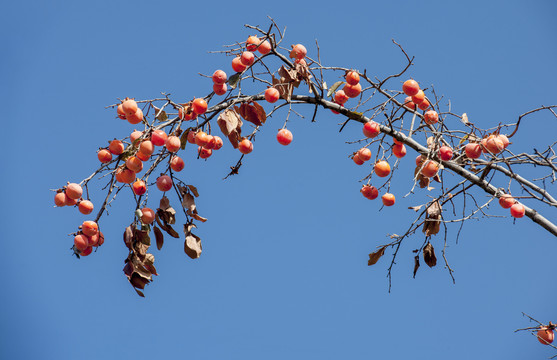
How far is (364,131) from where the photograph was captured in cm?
269

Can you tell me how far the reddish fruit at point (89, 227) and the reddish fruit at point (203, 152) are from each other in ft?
1.83

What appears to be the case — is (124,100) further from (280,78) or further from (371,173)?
(371,173)

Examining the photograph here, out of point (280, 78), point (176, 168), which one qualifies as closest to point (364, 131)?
point (280, 78)

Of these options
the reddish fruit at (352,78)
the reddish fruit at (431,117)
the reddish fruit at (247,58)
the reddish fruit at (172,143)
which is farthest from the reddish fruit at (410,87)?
the reddish fruit at (172,143)

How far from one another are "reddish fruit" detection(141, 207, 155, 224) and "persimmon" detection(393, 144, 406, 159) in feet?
3.99

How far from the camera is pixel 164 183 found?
2.74 meters

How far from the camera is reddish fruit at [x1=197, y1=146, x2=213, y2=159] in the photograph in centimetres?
274

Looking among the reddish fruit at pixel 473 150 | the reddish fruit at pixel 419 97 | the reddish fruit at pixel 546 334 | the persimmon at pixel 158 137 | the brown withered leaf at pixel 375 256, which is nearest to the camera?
the persimmon at pixel 158 137

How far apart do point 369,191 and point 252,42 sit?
3.22ft

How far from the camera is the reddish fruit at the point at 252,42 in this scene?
9.22ft

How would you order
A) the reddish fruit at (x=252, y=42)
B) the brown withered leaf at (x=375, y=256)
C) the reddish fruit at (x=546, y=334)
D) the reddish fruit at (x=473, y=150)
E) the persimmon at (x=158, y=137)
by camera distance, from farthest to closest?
the reddish fruit at (x=546, y=334)
the brown withered leaf at (x=375, y=256)
the reddish fruit at (x=252, y=42)
the reddish fruit at (x=473, y=150)
the persimmon at (x=158, y=137)

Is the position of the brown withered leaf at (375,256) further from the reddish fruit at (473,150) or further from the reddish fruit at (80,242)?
the reddish fruit at (80,242)

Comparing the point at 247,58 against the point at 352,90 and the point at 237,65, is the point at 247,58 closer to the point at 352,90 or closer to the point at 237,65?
the point at 237,65

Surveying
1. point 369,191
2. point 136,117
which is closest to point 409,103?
point 369,191
